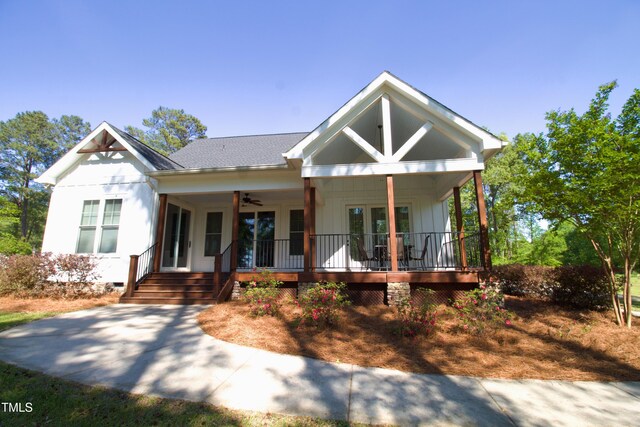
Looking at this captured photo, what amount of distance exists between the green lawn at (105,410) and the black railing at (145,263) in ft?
19.0

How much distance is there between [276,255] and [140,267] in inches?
164

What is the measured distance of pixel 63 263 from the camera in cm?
796

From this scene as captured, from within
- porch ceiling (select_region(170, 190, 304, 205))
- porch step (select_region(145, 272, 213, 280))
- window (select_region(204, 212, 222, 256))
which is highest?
porch ceiling (select_region(170, 190, 304, 205))

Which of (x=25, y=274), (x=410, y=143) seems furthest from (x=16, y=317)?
(x=410, y=143)

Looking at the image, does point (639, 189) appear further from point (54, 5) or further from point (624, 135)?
point (54, 5)

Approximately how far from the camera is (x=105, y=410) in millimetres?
2385

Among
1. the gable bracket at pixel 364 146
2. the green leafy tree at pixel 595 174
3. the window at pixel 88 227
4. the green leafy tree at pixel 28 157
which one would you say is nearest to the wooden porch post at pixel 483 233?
the green leafy tree at pixel 595 174

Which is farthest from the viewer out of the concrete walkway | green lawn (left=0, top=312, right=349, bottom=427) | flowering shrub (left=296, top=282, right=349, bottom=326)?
flowering shrub (left=296, top=282, right=349, bottom=326)

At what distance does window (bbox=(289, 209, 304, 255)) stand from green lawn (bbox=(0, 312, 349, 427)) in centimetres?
747

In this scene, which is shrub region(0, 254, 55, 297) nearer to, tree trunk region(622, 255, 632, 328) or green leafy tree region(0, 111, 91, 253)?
tree trunk region(622, 255, 632, 328)

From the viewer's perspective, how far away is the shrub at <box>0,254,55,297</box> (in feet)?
25.9

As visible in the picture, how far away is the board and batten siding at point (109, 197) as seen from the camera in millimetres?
8773

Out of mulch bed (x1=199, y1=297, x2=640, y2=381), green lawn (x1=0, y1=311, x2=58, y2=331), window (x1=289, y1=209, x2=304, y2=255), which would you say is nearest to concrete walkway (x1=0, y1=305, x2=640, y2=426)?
mulch bed (x1=199, y1=297, x2=640, y2=381)

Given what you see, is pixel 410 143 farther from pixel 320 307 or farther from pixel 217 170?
pixel 217 170
